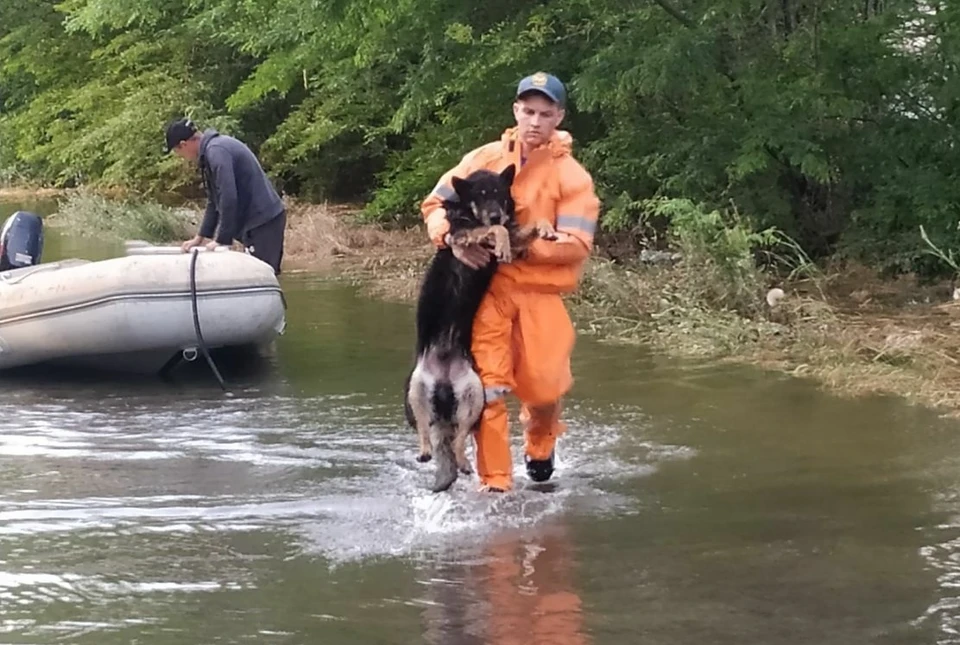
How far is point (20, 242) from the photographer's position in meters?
9.38

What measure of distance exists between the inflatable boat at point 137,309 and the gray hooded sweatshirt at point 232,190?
0.38 m

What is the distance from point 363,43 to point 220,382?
19.8 ft

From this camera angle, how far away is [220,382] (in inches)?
332

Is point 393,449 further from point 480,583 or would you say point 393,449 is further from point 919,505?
point 919,505

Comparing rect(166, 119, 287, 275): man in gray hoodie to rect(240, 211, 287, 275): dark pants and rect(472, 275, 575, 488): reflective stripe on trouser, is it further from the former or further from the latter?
rect(472, 275, 575, 488): reflective stripe on trouser

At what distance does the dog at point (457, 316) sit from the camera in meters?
5.42

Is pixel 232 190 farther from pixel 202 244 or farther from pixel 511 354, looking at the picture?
pixel 511 354

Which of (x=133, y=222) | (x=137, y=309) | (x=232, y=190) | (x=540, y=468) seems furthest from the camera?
(x=133, y=222)

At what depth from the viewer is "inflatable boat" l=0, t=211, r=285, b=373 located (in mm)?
8266

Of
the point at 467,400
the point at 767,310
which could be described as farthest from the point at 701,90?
the point at 467,400

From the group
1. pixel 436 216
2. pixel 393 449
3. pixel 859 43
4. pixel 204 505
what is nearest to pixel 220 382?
pixel 393 449

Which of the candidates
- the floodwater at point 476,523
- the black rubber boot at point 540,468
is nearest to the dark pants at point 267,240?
the floodwater at point 476,523

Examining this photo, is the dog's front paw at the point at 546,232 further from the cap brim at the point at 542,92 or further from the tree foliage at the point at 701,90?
the tree foliage at the point at 701,90

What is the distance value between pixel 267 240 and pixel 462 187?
4.18 meters
